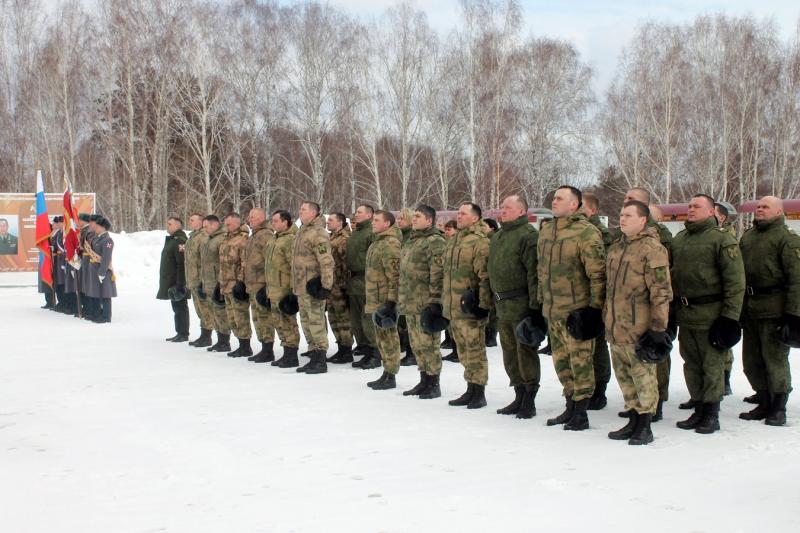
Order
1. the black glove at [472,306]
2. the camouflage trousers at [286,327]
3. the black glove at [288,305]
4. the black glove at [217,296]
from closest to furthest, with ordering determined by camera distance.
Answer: the black glove at [472,306] → the black glove at [288,305] → the camouflage trousers at [286,327] → the black glove at [217,296]

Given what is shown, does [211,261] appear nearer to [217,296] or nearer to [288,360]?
[217,296]

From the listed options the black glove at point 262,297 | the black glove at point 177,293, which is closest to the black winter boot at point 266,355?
the black glove at point 262,297

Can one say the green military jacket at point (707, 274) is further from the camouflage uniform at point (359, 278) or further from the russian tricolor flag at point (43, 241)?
the russian tricolor flag at point (43, 241)

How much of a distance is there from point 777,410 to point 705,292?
113cm

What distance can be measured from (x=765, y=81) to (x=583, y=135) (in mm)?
8405

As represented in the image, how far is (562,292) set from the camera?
623 centimetres

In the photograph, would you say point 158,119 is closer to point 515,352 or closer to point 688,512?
point 515,352

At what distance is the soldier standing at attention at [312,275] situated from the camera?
9242 mm

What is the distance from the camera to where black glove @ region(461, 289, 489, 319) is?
23.1 feet

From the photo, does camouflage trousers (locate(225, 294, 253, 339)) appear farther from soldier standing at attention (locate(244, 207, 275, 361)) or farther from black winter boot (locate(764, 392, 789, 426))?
Result: black winter boot (locate(764, 392, 789, 426))

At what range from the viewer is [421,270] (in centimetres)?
782

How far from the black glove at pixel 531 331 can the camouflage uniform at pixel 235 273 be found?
495 centimetres

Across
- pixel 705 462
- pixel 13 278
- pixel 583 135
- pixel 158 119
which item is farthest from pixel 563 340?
pixel 583 135

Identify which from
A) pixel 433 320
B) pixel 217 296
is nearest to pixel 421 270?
pixel 433 320
